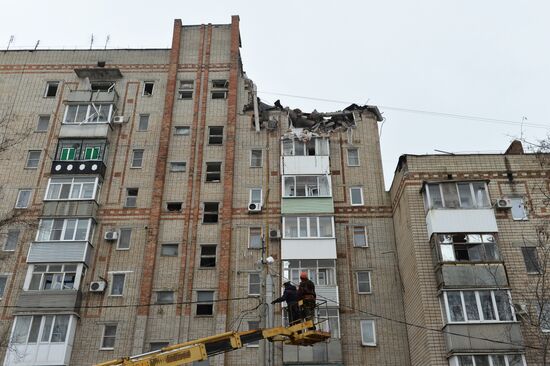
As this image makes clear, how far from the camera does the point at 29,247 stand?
28.8m

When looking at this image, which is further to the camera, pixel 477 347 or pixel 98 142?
pixel 98 142

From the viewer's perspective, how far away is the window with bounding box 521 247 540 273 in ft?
81.5

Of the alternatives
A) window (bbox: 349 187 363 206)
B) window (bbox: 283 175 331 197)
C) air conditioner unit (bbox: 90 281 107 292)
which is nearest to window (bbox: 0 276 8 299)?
air conditioner unit (bbox: 90 281 107 292)

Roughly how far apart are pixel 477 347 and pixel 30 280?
22.1m

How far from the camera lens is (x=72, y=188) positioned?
30.5m

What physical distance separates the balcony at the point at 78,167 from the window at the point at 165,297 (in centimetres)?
818

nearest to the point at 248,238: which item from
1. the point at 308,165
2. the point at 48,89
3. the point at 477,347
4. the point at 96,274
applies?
the point at 308,165

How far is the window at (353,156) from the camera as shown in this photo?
105ft

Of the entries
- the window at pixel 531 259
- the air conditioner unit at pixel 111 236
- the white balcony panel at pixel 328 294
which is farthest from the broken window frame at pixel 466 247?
the air conditioner unit at pixel 111 236

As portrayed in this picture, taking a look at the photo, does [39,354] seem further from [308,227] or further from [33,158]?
[308,227]

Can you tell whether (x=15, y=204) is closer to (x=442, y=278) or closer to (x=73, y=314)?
(x=73, y=314)

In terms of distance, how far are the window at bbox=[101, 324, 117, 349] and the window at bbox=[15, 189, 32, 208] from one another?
905cm

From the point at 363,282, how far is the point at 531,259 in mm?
8209

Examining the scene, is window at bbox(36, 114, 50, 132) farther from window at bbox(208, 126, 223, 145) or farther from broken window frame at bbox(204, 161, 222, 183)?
broken window frame at bbox(204, 161, 222, 183)
